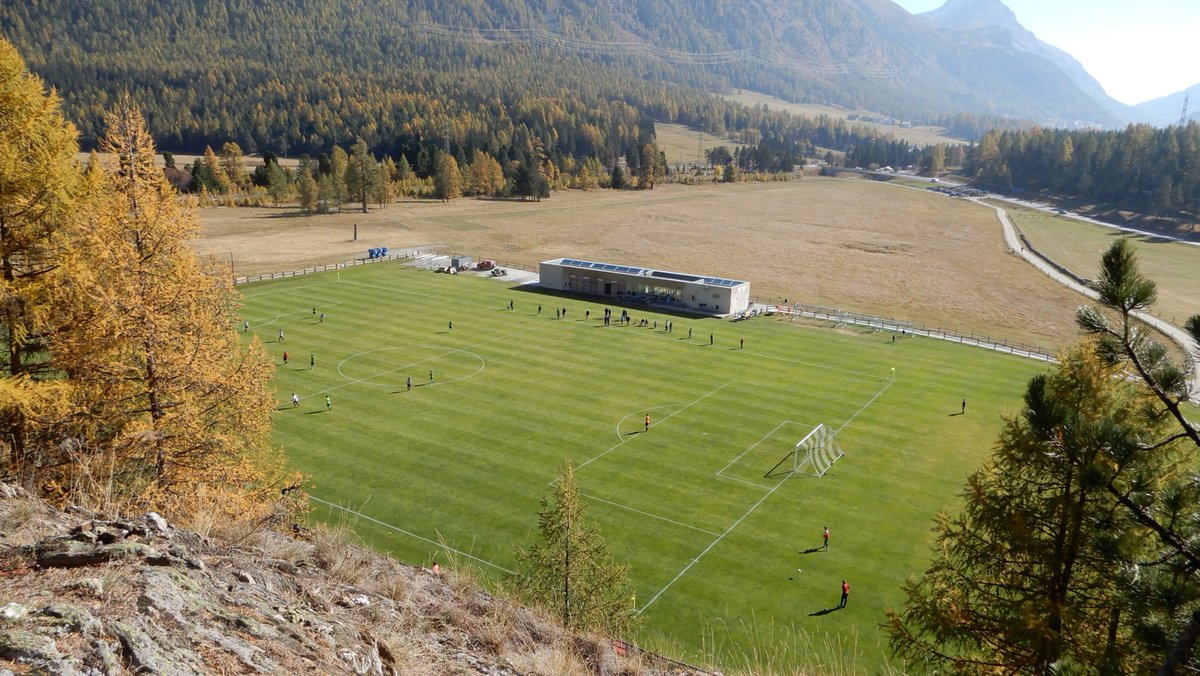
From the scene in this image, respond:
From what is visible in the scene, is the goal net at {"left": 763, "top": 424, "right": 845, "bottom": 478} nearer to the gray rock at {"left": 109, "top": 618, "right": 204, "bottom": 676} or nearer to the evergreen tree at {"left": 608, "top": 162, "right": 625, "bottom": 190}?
the gray rock at {"left": 109, "top": 618, "right": 204, "bottom": 676}

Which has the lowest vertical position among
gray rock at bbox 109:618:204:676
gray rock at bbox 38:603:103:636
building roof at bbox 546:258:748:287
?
building roof at bbox 546:258:748:287

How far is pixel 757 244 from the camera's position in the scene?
118m

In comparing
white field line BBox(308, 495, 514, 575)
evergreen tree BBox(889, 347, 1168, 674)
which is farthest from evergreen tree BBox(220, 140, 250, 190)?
evergreen tree BBox(889, 347, 1168, 674)

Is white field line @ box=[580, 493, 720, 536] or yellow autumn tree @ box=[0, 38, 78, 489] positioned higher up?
yellow autumn tree @ box=[0, 38, 78, 489]

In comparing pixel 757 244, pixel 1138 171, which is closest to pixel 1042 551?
pixel 757 244

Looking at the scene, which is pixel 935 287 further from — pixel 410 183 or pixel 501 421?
pixel 410 183

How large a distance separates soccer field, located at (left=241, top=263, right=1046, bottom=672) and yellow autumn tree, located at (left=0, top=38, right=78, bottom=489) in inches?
475

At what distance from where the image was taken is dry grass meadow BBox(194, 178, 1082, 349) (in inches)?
3253

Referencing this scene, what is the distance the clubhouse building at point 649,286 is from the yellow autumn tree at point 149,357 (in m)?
58.3

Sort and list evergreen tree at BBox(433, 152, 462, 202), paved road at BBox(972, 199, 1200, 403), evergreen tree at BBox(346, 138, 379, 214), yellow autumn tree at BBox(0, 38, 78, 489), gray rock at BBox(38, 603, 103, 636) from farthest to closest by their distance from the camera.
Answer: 1. evergreen tree at BBox(433, 152, 462, 202)
2. evergreen tree at BBox(346, 138, 379, 214)
3. paved road at BBox(972, 199, 1200, 403)
4. yellow autumn tree at BBox(0, 38, 78, 489)
5. gray rock at BBox(38, 603, 103, 636)

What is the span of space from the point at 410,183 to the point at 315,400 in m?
127

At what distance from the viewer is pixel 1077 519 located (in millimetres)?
13656

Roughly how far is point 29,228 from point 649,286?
62.9 metres

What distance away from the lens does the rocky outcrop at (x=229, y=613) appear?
22.8ft
